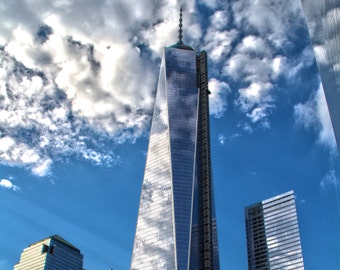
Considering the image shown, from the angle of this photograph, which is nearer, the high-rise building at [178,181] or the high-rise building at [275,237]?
the high-rise building at [178,181]

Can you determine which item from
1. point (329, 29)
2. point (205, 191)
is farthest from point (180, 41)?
point (329, 29)

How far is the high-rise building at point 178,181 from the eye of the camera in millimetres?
124188

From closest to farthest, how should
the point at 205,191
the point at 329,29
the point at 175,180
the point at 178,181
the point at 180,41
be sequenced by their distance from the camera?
the point at 329,29 < the point at 178,181 < the point at 175,180 < the point at 205,191 < the point at 180,41

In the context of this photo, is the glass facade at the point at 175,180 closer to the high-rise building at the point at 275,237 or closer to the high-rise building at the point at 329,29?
the high-rise building at the point at 275,237

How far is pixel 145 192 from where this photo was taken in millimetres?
142250

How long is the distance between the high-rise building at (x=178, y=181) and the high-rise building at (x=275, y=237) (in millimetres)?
49862

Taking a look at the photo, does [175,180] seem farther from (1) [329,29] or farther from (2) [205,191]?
(1) [329,29]

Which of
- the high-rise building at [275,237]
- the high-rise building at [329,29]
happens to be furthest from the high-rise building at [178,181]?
the high-rise building at [329,29]

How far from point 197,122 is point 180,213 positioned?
34208 millimetres

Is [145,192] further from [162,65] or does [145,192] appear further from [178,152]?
[162,65]

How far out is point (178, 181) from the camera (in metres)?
130

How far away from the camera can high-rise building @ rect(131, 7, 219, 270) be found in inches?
4889

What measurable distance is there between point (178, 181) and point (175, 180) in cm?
88

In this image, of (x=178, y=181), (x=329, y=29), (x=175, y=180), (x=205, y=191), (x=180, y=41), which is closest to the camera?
(x=329, y=29)
